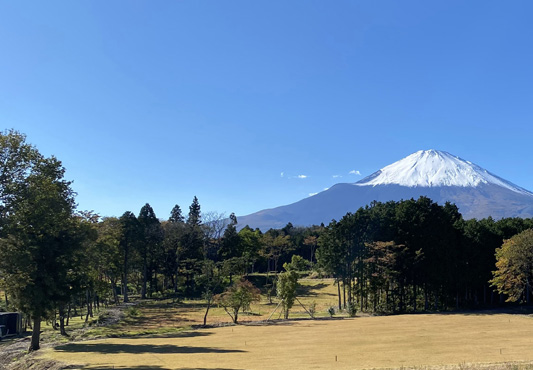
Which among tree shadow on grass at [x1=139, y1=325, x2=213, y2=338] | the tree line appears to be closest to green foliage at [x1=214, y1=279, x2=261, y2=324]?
tree shadow on grass at [x1=139, y1=325, x2=213, y2=338]

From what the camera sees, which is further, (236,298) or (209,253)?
(209,253)

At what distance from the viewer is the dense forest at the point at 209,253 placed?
24750mm

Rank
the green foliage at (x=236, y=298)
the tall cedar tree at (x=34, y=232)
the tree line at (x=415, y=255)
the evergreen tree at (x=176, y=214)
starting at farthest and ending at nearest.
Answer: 1. the evergreen tree at (x=176, y=214)
2. the tree line at (x=415, y=255)
3. the green foliage at (x=236, y=298)
4. the tall cedar tree at (x=34, y=232)

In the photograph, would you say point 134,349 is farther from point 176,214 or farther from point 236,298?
point 176,214

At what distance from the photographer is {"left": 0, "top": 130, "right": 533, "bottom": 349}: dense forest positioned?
24750 millimetres

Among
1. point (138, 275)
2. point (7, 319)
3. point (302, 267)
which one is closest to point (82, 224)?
point (7, 319)

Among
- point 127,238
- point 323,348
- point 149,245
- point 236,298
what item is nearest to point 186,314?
point 236,298

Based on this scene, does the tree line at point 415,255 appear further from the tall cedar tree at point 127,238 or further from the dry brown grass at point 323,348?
the tall cedar tree at point 127,238

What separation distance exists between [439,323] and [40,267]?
35046mm

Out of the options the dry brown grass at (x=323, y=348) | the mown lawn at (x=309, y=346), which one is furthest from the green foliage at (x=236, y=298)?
the dry brown grass at (x=323, y=348)

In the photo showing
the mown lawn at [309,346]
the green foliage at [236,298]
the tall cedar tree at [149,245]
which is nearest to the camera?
the mown lawn at [309,346]

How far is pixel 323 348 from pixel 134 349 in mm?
12729

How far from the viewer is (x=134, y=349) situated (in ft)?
80.3

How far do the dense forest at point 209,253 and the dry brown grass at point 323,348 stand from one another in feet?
20.3
